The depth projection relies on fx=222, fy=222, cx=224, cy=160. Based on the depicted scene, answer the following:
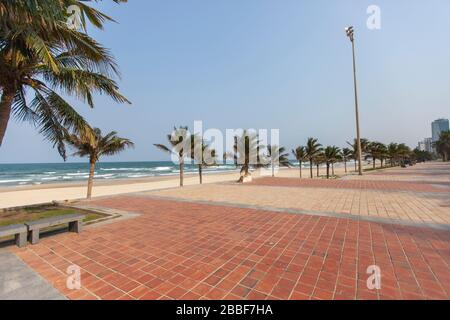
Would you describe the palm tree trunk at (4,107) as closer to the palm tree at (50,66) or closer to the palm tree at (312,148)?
the palm tree at (50,66)

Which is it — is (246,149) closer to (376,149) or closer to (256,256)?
(256,256)

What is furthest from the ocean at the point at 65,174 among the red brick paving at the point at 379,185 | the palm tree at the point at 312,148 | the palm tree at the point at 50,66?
the palm tree at the point at 50,66

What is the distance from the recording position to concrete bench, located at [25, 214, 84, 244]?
4500 millimetres

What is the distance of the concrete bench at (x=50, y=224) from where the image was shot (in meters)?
4.50


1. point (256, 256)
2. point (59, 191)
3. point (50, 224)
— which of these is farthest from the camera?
point (59, 191)

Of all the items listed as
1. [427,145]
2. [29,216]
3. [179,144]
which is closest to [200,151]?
[179,144]

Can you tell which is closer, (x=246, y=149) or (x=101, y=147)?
(x=101, y=147)

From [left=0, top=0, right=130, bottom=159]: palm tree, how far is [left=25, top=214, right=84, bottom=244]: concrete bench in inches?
94.9

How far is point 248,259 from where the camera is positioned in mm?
3717

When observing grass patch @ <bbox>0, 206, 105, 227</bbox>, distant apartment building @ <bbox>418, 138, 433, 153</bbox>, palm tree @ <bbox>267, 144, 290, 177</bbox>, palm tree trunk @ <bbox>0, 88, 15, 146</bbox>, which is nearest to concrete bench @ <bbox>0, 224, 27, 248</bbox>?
grass patch @ <bbox>0, 206, 105, 227</bbox>

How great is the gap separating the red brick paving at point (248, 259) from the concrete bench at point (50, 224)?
207 millimetres

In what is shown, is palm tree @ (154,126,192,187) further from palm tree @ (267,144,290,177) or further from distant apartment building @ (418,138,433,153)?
distant apartment building @ (418,138,433,153)

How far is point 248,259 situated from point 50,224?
14.0 ft
